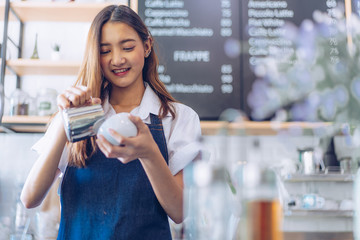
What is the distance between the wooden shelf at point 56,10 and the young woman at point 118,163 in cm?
121

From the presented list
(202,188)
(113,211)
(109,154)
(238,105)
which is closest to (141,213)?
(113,211)

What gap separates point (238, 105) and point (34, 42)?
116cm

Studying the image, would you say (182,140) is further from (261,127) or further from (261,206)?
(261,127)

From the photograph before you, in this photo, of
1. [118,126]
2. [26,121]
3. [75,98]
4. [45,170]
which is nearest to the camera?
[118,126]

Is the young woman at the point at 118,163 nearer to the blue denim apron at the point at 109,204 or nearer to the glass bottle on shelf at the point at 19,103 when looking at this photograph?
the blue denim apron at the point at 109,204

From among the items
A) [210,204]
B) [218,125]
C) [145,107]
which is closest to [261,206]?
[210,204]

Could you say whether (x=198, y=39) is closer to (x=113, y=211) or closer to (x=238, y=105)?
(x=238, y=105)

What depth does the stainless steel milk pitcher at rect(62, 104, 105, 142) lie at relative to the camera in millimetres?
802

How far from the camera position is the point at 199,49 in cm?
238

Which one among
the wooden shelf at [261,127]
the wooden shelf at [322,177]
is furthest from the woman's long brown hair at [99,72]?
the wooden shelf at [322,177]

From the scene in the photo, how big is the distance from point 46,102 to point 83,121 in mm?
1513

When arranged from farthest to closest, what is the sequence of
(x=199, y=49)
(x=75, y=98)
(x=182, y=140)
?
(x=199, y=49) < (x=182, y=140) < (x=75, y=98)

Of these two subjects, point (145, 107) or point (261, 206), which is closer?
point (261, 206)

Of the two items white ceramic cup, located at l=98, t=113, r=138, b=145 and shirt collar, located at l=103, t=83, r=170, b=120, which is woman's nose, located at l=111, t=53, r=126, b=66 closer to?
shirt collar, located at l=103, t=83, r=170, b=120
